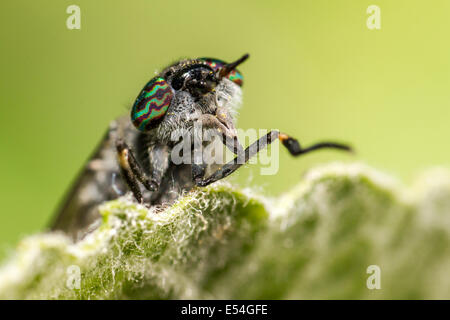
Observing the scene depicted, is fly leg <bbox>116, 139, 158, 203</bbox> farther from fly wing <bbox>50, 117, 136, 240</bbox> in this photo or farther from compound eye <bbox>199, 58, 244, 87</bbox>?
fly wing <bbox>50, 117, 136, 240</bbox>

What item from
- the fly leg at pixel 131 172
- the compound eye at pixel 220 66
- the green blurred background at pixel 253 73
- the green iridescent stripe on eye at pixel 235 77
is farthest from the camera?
the green blurred background at pixel 253 73

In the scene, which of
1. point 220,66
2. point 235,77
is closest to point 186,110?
point 220,66

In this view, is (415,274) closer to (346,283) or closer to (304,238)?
(346,283)

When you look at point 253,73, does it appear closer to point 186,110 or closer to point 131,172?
point 186,110

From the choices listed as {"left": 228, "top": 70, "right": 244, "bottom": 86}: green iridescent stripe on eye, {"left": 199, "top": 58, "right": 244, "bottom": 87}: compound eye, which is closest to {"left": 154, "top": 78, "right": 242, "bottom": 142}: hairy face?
{"left": 199, "top": 58, "right": 244, "bottom": 87}: compound eye

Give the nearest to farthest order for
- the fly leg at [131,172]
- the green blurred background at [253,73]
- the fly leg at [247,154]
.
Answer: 1. the fly leg at [247,154]
2. the fly leg at [131,172]
3. the green blurred background at [253,73]

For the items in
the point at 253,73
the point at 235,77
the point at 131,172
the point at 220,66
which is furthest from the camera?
the point at 253,73

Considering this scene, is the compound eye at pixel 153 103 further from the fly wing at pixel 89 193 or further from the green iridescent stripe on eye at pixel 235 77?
the fly wing at pixel 89 193

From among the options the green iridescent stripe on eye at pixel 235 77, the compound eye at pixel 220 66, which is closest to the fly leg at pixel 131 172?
the compound eye at pixel 220 66
